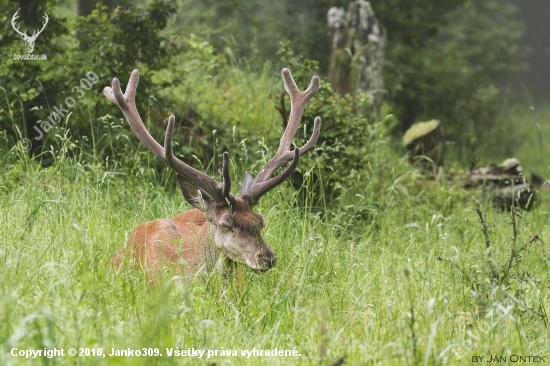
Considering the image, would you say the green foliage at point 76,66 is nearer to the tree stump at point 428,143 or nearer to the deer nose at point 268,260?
the deer nose at point 268,260

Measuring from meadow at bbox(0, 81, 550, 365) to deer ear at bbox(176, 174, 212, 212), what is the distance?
0.51m

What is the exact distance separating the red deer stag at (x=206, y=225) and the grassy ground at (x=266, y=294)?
15 cm

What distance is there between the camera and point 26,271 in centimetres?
390

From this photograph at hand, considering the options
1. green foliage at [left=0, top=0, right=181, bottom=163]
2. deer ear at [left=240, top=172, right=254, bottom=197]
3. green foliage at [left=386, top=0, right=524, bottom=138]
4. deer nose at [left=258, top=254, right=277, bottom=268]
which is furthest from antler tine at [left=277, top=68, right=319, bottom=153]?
green foliage at [left=386, top=0, right=524, bottom=138]

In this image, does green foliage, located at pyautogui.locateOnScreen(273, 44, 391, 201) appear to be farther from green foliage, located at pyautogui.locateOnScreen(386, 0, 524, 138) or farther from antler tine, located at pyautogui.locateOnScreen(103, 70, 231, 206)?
green foliage, located at pyautogui.locateOnScreen(386, 0, 524, 138)

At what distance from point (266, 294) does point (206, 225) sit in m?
0.76

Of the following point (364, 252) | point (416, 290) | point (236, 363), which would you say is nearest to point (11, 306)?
point (236, 363)

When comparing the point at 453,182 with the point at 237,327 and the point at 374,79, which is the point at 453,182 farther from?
the point at 237,327

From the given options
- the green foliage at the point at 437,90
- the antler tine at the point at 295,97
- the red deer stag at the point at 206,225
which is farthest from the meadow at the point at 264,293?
the green foliage at the point at 437,90

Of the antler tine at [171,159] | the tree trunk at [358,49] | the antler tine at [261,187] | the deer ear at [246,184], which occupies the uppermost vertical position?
the antler tine at [171,159]

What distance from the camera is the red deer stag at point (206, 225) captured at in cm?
446

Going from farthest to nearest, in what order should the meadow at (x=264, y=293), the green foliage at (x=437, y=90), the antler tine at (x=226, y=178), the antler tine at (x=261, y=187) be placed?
the green foliage at (x=437, y=90), the antler tine at (x=261, y=187), the antler tine at (x=226, y=178), the meadow at (x=264, y=293)

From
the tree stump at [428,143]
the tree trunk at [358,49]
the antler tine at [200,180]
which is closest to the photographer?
the antler tine at [200,180]

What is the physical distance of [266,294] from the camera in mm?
4309
